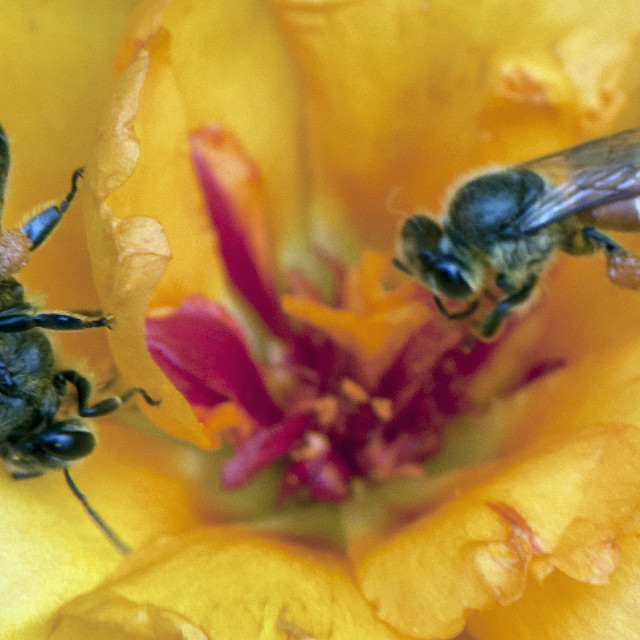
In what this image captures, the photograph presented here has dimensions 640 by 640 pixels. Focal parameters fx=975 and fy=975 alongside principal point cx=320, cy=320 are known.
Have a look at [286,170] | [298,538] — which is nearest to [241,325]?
[286,170]

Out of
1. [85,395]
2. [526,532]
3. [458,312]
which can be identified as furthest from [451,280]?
[85,395]

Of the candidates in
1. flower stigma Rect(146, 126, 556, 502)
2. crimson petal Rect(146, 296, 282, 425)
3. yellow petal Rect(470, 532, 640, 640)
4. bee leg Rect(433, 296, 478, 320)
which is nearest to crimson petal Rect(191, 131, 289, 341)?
flower stigma Rect(146, 126, 556, 502)

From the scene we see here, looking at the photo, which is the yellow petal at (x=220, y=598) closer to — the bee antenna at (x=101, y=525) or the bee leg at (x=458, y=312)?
the bee antenna at (x=101, y=525)

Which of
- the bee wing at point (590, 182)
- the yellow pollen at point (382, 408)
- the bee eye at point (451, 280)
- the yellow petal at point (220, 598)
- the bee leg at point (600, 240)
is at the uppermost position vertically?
the bee wing at point (590, 182)

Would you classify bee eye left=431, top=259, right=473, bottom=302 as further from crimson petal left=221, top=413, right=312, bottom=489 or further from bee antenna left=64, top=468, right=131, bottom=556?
bee antenna left=64, top=468, right=131, bottom=556

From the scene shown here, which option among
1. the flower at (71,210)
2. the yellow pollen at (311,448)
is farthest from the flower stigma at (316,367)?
the flower at (71,210)

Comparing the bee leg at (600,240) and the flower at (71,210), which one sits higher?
the flower at (71,210)
